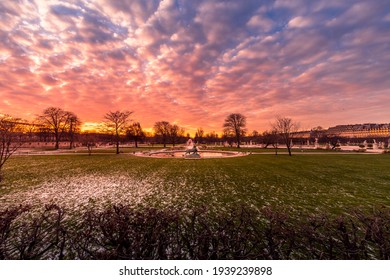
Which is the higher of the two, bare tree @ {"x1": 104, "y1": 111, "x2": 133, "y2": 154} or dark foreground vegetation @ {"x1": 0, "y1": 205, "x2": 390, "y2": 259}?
bare tree @ {"x1": 104, "y1": 111, "x2": 133, "y2": 154}

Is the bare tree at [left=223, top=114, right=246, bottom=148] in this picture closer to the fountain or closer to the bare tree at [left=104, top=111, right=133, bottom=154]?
the fountain

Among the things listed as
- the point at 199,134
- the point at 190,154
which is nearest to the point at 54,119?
the point at 190,154

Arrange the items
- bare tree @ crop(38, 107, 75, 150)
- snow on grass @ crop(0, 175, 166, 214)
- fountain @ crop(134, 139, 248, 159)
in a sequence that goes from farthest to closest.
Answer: bare tree @ crop(38, 107, 75, 150), fountain @ crop(134, 139, 248, 159), snow on grass @ crop(0, 175, 166, 214)

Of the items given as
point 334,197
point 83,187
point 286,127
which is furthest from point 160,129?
point 334,197

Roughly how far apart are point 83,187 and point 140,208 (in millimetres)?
5537

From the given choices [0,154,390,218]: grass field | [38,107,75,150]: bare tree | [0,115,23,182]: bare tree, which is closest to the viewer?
[0,154,390,218]: grass field

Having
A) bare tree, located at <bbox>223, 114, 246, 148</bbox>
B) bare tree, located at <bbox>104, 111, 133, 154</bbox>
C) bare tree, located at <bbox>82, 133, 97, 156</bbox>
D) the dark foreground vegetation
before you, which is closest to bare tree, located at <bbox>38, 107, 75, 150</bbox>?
bare tree, located at <bbox>82, 133, 97, 156</bbox>

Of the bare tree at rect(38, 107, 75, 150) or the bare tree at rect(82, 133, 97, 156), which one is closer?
the bare tree at rect(82, 133, 97, 156)

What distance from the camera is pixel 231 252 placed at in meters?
3.18

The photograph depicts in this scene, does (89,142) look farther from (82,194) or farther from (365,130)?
(365,130)

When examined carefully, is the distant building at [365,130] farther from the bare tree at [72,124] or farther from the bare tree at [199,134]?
the bare tree at [72,124]

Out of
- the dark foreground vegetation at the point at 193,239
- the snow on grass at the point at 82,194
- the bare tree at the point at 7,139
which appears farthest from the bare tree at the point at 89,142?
the dark foreground vegetation at the point at 193,239
